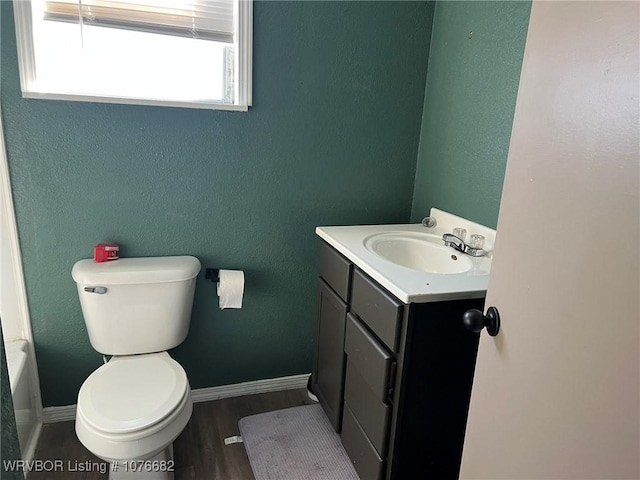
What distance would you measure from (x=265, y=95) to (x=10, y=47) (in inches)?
35.7

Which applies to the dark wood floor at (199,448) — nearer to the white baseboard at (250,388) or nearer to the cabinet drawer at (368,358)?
the white baseboard at (250,388)

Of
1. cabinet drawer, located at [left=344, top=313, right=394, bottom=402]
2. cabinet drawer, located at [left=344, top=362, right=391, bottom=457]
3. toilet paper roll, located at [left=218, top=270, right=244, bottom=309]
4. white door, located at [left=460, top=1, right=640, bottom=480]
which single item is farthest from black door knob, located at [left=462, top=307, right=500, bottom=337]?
toilet paper roll, located at [left=218, top=270, right=244, bottom=309]

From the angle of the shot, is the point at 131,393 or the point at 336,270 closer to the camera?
the point at 131,393

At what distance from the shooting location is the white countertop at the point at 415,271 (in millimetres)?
1238

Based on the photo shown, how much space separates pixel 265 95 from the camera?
1.85 meters

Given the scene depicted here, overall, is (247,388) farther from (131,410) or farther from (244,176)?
(244,176)

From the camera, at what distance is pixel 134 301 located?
5.51ft

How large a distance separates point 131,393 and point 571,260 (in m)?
1.36

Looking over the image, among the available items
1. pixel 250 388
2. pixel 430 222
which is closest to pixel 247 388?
pixel 250 388

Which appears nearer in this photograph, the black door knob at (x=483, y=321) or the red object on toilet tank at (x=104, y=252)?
the black door knob at (x=483, y=321)

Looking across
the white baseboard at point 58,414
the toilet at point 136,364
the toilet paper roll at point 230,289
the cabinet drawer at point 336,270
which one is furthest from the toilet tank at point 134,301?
the cabinet drawer at point 336,270

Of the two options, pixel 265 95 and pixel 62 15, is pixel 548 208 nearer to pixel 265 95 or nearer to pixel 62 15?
pixel 265 95

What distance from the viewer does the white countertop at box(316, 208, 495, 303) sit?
1.24 metres

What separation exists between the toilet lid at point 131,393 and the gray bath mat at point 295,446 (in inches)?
19.4
